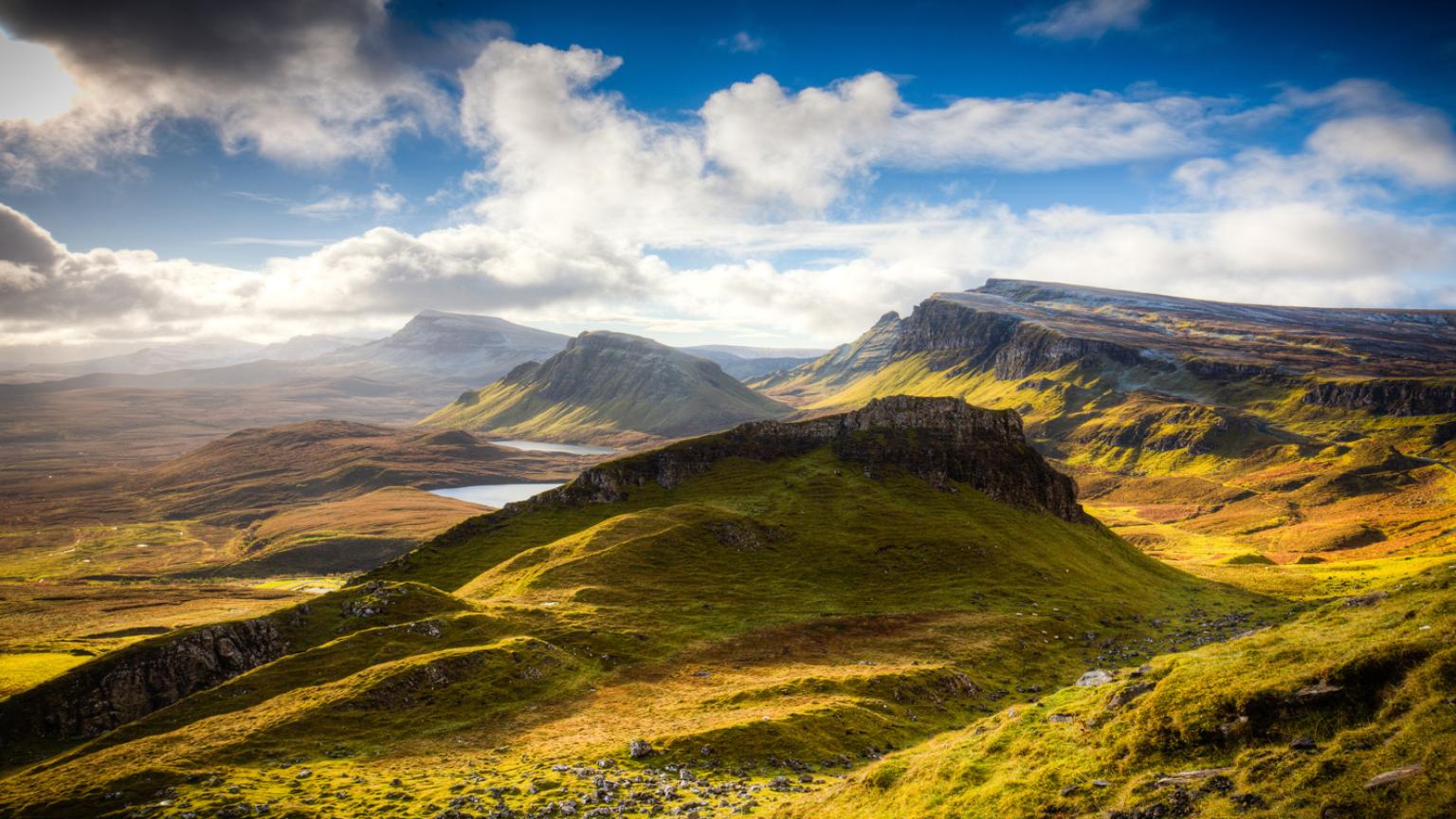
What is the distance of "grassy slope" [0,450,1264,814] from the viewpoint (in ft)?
131

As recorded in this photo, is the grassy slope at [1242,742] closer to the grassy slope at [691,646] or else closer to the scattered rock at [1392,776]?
the scattered rock at [1392,776]

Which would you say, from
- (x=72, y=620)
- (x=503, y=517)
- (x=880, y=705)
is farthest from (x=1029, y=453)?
(x=72, y=620)

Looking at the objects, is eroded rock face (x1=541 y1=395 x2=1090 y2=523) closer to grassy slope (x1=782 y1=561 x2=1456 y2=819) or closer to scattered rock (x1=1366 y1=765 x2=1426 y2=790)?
grassy slope (x1=782 y1=561 x2=1456 y2=819)

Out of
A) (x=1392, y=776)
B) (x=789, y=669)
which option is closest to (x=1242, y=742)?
(x=1392, y=776)

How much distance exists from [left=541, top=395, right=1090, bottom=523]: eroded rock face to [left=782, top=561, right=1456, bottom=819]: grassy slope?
79.8m

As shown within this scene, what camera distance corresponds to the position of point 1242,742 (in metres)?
20.4

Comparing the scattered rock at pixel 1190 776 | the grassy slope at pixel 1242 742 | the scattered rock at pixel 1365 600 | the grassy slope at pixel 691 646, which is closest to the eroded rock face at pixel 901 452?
the grassy slope at pixel 691 646

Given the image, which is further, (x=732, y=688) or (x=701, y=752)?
(x=732, y=688)

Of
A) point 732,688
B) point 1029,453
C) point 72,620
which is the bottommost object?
point 72,620

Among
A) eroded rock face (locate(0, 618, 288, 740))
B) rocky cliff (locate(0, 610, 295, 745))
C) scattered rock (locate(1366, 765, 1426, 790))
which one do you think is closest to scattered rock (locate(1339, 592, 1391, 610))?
scattered rock (locate(1366, 765, 1426, 790))

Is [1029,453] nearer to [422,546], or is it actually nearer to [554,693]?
[554,693]

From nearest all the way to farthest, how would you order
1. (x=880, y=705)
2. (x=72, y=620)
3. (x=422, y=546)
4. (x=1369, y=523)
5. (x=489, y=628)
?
(x=880, y=705) → (x=489, y=628) → (x=422, y=546) → (x=72, y=620) → (x=1369, y=523)

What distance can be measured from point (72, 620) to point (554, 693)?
518 feet

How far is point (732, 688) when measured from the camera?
171 feet
